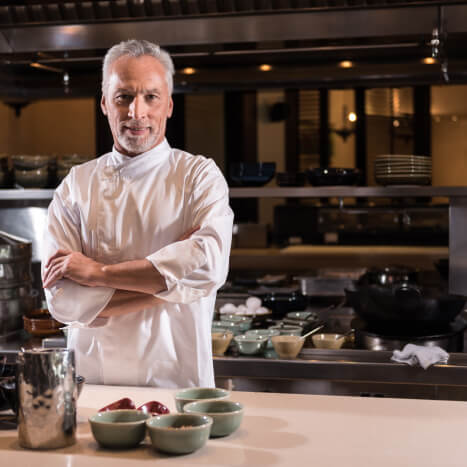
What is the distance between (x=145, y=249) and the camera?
2.14 m

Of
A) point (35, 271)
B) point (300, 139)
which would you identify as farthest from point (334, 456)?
point (300, 139)

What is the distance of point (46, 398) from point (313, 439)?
1.75 feet

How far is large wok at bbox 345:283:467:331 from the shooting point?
2.64 meters

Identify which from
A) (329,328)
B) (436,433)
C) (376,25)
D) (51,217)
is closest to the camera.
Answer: (436,433)

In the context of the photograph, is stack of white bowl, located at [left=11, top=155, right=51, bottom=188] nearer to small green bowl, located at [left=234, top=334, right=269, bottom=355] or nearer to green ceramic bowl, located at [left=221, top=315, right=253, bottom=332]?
green ceramic bowl, located at [left=221, top=315, right=253, bottom=332]

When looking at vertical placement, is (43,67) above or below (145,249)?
above

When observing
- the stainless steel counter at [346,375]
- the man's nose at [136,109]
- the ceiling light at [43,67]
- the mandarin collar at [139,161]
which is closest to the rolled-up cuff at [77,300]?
the mandarin collar at [139,161]

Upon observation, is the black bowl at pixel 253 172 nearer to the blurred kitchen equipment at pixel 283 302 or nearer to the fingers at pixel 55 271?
the blurred kitchen equipment at pixel 283 302

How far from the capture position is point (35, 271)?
3.69 metres

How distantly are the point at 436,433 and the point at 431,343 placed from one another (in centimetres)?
120

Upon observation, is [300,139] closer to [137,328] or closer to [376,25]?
[376,25]

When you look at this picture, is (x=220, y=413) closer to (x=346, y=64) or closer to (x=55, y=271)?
(x=55, y=271)

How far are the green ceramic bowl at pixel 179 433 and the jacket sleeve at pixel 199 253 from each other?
58 centimetres

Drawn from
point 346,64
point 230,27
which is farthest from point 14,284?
point 346,64
